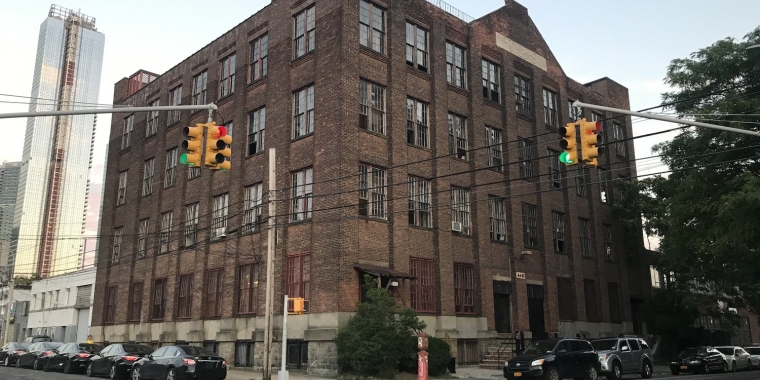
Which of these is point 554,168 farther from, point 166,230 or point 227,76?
point 166,230

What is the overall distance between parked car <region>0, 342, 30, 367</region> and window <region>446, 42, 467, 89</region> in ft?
92.5

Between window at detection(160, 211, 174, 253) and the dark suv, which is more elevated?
window at detection(160, 211, 174, 253)

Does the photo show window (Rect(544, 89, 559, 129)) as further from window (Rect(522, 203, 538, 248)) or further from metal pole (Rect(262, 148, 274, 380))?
metal pole (Rect(262, 148, 274, 380))

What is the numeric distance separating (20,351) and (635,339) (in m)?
32.3

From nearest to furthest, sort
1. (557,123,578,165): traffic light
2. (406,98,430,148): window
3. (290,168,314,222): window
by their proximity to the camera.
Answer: (557,123,578,165): traffic light
(290,168,314,222): window
(406,98,430,148): window

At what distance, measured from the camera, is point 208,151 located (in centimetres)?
1408

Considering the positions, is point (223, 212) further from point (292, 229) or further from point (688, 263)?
point (688, 263)

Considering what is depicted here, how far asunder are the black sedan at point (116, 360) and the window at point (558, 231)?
24503 millimetres

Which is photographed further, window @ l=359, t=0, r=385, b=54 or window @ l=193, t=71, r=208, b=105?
window @ l=193, t=71, r=208, b=105

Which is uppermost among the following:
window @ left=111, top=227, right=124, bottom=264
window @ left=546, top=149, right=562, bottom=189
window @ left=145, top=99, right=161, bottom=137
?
window @ left=145, top=99, right=161, bottom=137

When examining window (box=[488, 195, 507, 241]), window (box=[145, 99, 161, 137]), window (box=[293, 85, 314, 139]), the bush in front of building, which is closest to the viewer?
the bush in front of building

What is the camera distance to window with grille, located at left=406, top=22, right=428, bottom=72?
3322cm

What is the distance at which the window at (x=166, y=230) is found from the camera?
4022cm

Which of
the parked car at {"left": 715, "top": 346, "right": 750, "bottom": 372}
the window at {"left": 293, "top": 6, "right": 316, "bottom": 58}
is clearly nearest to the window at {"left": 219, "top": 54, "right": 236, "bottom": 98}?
the window at {"left": 293, "top": 6, "right": 316, "bottom": 58}
